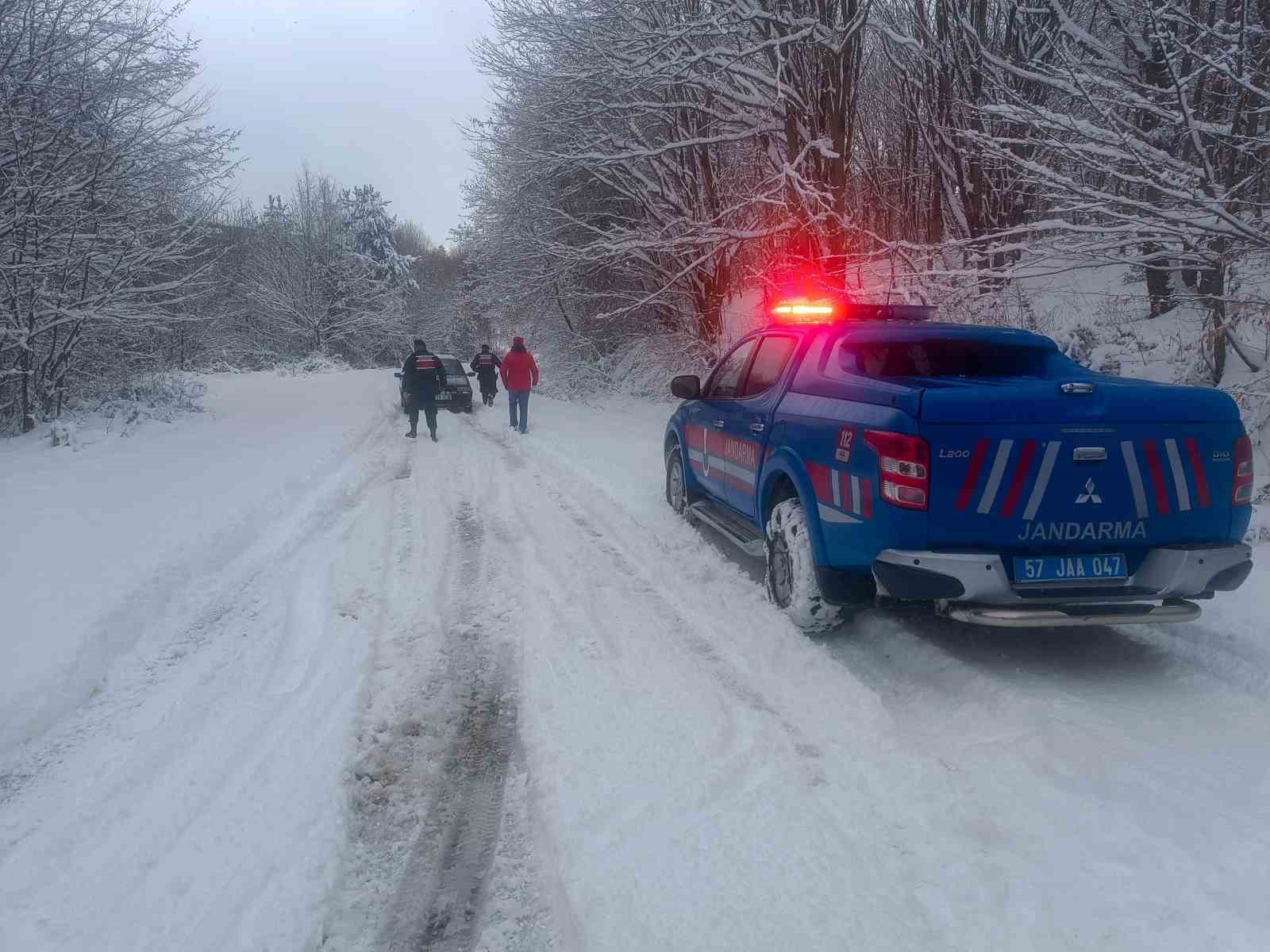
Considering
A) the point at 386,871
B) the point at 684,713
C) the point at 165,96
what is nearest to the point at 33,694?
the point at 386,871

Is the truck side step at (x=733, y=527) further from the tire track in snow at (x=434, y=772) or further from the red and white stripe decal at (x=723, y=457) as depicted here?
the tire track in snow at (x=434, y=772)

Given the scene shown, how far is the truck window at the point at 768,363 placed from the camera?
18.0ft

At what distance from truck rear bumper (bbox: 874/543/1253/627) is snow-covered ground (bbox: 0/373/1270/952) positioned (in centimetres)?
40

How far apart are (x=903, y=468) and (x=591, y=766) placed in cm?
199

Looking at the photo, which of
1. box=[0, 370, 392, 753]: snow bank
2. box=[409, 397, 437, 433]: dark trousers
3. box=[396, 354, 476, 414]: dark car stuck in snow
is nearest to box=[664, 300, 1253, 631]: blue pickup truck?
box=[0, 370, 392, 753]: snow bank

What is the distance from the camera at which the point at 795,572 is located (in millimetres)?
4574

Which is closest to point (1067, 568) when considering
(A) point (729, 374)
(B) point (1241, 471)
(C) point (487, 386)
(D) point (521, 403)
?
(B) point (1241, 471)

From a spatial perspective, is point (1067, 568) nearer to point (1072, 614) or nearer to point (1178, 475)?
point (1072, 614)

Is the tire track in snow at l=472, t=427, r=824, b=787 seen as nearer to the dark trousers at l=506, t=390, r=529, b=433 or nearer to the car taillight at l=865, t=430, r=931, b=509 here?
the car taillight at l=865, t=430, r=931, b=509

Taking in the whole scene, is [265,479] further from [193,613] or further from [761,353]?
[761,353]

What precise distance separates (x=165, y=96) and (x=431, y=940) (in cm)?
1346

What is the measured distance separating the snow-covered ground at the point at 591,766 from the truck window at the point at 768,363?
4.82 feet

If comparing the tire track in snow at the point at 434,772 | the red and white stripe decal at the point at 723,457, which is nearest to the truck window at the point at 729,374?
the red and white stripe decal at the point at 723,457

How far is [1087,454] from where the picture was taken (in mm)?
3539
